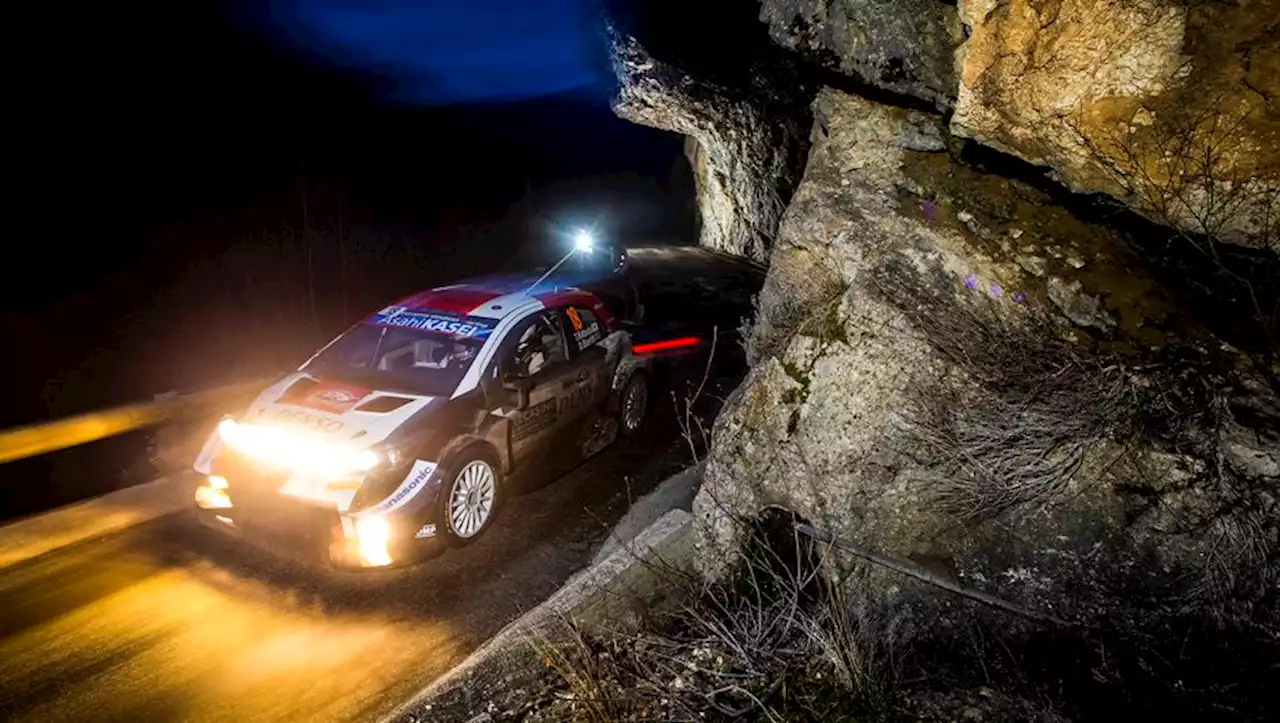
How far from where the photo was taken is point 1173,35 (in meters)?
3.23

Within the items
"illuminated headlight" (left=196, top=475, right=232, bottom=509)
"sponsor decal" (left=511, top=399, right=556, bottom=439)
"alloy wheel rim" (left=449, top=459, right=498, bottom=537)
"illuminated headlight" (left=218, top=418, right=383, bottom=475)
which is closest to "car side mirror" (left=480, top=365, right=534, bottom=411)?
"sponsor decal" (left=511, top=399, right=556, bottom=439)

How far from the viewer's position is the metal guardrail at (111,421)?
5.02 meters

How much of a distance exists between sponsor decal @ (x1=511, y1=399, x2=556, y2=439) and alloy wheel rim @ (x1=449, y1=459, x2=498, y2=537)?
44 cm

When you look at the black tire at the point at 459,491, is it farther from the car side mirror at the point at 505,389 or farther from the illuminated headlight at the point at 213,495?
the illuminated headlight at the point at 213,495

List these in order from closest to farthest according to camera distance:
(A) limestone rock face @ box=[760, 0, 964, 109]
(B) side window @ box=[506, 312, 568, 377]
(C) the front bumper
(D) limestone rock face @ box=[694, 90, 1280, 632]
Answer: (D) limestone rock face @ box=[694, 90, 1280, 632] < (A) limestone rock face @ box=[760, 0, 964, 109] < (C) the front bumper < (B) side window @ box=[506, 312, 568, 377]

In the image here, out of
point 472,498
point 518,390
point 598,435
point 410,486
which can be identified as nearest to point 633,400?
point 598,435

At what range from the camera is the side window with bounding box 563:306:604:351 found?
253 inches

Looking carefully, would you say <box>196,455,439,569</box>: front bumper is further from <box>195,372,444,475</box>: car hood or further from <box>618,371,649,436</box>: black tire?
<box>618,371,649,436</box>: black tire

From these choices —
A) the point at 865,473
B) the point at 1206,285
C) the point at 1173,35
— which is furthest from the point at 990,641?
the point at 1173,35

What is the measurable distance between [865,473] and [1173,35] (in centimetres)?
265

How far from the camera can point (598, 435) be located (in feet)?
22.0

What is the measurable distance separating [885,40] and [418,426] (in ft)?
13.6

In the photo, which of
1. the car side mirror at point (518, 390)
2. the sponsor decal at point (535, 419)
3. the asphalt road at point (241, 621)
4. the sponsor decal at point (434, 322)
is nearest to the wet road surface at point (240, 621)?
the asphalt road at point (241, 621)

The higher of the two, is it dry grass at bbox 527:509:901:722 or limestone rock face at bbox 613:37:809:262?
limestone rock face at bbox 613:37:809:262
